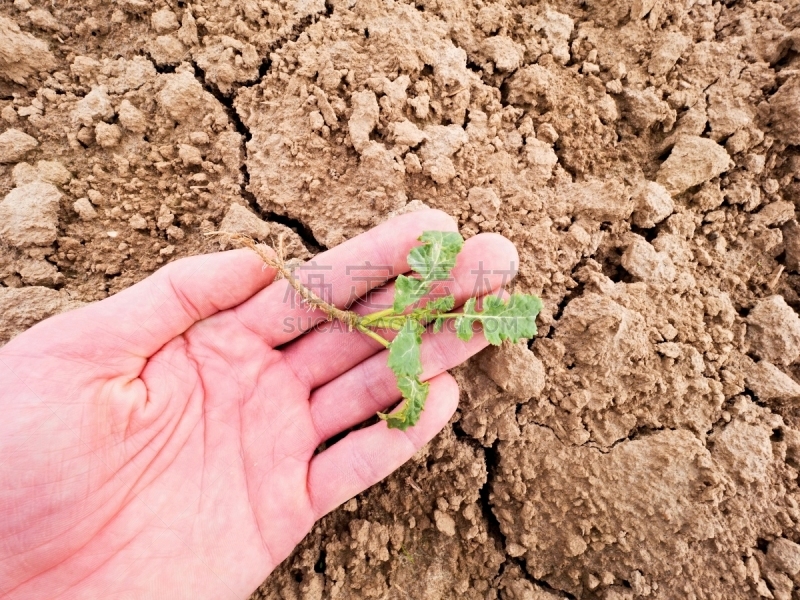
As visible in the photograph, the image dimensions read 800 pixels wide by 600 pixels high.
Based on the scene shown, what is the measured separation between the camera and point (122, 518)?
2.35 meters

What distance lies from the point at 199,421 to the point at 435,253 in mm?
1428

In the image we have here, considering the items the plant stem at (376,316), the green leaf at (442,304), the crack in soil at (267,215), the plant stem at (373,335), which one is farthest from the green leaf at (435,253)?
the crack in soil at (267,215)

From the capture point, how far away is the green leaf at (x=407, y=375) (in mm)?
2344

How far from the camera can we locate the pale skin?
220 cm

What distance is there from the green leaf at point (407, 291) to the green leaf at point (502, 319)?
221 mm

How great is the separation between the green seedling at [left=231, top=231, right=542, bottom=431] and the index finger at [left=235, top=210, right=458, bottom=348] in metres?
0.11

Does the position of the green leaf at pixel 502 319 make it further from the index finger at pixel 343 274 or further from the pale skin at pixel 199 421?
the index finger at pixel 343 274

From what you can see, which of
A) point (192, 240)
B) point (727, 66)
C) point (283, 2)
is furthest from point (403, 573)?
point (727, 66)

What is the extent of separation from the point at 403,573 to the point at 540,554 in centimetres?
72

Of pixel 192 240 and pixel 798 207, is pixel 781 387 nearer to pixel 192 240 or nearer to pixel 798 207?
pixel 798 207

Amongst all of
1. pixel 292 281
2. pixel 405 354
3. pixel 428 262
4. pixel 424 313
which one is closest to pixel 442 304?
pixel 424 313

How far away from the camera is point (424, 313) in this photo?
99.1 inches

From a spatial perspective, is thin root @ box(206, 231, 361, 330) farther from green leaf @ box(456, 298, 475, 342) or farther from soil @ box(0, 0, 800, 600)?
green leaf @ box(456, 298, 475, 342)

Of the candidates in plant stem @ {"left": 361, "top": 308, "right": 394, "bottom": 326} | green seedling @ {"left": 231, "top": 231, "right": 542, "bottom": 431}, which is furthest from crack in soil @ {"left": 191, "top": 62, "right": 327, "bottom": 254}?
plant stem @ {"left": 361, "top": 308, "right": 394, "bottom": 326}
